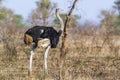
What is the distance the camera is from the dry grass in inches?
376

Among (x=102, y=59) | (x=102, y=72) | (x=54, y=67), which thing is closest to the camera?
(x=102, y=72)

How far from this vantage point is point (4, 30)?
531 inches

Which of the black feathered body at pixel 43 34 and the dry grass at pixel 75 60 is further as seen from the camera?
the black feathered body at pixel 43 34

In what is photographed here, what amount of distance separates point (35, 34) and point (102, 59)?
319cm

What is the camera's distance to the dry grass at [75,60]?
9562 millimetres

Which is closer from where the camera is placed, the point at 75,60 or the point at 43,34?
the point at 43,34

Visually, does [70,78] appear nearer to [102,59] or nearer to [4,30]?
[102,59]

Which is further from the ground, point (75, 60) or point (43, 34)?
point (43, 34)

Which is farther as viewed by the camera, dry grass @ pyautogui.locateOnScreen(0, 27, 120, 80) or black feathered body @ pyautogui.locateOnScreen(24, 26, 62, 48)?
black feathered body @ pyautogui.locateOnScreen(24, 26, 62, 48)

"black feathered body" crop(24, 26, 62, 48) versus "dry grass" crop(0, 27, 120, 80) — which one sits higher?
"black feathered body" crop(24, 26, 62, 48)

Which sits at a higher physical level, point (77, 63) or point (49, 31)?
point (49, 31)

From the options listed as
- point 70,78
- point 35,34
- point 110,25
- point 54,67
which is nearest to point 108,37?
point 110,25

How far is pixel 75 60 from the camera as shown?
1196cm

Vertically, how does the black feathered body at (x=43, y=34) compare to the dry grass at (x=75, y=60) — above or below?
above
